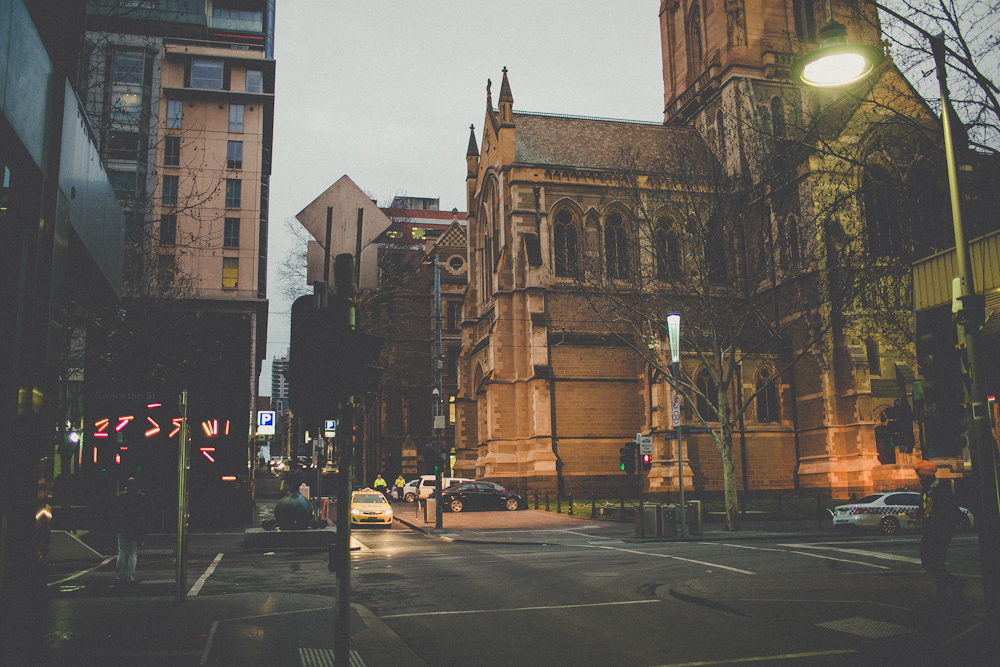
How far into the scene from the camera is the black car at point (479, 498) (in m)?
34.0

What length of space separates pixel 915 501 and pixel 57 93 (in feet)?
80.7

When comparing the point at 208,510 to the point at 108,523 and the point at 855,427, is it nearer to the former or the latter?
the point at 108,523

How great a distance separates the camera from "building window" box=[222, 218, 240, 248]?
1861 inches

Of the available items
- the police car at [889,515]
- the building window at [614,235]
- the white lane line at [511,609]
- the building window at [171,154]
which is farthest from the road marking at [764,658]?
the building window at [171,154]

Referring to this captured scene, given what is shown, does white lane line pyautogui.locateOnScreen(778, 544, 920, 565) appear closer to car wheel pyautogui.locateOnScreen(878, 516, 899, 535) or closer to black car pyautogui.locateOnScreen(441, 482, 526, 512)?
car wheel pyautogui.locateOnScreen(878, 516, 899, 535)

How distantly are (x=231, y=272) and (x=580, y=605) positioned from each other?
40721mm

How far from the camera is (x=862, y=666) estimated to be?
279 inches

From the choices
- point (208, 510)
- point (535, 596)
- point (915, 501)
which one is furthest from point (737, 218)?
point (208, 510)

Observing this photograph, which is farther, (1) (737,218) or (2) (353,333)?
(1) (737,218)

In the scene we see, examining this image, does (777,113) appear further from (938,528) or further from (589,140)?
(938,528)

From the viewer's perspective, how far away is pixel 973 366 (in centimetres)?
841

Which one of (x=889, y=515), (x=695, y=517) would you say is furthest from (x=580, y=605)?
(x=889, y=515)

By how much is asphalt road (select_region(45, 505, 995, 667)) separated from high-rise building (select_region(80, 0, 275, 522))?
7.85ft

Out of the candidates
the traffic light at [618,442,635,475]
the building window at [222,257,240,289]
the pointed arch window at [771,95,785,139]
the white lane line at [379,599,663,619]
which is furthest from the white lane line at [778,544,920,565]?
the building window at [222,257,240,289]
